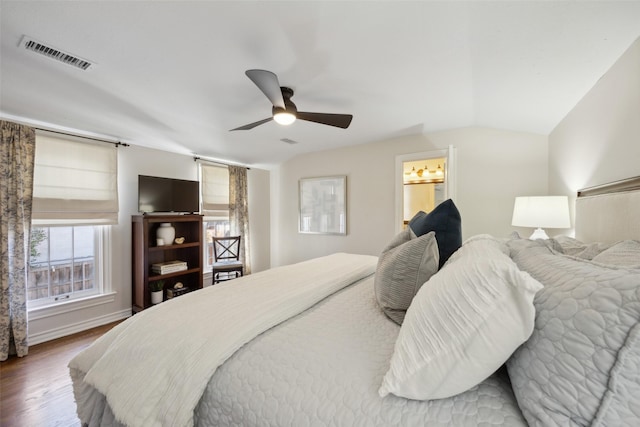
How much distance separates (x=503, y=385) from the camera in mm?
728

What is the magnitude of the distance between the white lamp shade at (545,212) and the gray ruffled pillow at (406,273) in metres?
1.82

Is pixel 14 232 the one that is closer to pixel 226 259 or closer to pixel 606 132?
pixel 226 259

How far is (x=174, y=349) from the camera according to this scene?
1000 mm

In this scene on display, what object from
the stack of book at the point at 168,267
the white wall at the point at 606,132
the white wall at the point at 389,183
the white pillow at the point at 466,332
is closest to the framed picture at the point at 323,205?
the white wall at the point at 389,183

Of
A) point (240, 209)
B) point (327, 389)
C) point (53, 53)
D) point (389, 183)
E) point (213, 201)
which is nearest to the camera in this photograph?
point (327, 389)

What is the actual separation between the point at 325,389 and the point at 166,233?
134 inches

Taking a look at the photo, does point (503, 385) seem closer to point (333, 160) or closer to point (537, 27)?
point (537, 27)

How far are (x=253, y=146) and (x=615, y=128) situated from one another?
378cm

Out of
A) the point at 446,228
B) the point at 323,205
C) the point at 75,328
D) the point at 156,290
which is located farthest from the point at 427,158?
the point at 75,328

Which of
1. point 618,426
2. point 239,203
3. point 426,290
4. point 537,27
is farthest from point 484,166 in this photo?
point 239,203

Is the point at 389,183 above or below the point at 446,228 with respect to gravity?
above

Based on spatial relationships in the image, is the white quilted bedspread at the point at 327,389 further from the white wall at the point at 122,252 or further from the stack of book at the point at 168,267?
the white wall at the point at 122,252

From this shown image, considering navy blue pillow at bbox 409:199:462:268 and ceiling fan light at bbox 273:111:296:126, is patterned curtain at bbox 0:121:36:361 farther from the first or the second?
navy blue pillow at bbox 409:199:462:268

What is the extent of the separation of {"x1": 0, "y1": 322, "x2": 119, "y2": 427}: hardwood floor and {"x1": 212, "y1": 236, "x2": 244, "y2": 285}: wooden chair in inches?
63.5
